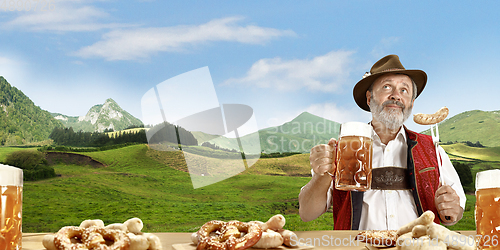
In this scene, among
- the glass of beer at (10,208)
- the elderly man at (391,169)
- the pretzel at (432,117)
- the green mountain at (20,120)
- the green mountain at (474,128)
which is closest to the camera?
the glass of beer at (10,208)

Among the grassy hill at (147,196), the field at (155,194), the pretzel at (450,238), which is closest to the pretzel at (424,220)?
the pretzel at (450,238)

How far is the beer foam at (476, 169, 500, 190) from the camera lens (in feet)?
5.50

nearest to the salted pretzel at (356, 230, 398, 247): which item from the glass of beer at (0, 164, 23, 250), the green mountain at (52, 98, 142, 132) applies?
the glass of beer at (0, 164, 23, 250)

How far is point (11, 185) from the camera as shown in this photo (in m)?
1.61

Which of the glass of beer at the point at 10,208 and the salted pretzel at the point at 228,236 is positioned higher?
the glass of beer at the point at 10,208

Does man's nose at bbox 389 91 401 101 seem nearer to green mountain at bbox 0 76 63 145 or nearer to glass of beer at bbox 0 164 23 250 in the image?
glass of beer at bbox 0 164 23 250

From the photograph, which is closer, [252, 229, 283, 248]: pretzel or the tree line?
[252, 229, 283, 248]: pretzel

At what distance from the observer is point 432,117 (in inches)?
127

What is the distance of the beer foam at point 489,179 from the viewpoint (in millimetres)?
1675

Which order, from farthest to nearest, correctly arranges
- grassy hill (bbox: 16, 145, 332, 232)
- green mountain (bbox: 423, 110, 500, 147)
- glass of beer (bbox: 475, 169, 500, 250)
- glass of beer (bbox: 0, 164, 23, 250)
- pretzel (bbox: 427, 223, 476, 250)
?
grassy hill (bbox: 16, 145, 332, 232) < green mountain (bbox: 423, 110, 500, 147) < pretzel (bbox: 427, 223, 476, 250) < glass of beer (bbox: 475, 169, 500, 250) < glass of beer (bbox: 0, 164, 23, 250)

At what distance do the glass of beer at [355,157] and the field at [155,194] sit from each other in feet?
75.1

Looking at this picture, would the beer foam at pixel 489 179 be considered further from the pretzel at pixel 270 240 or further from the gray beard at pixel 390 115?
the gray beard at pixel 390 115

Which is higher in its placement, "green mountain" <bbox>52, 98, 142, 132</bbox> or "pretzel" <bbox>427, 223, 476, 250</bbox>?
"green mountain" <bbox>52, 98, 142, 132</bbox>

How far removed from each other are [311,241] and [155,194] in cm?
2893
